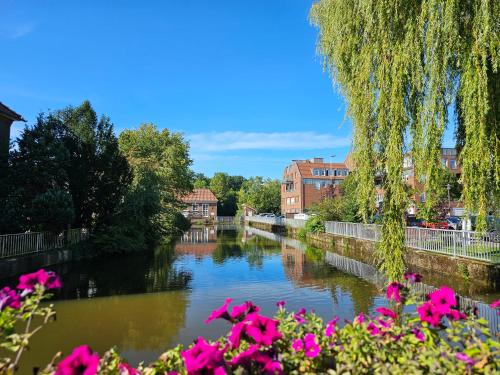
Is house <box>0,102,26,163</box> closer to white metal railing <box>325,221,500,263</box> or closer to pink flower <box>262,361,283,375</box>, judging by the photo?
white metal railing <box>325,221,500,263</box>

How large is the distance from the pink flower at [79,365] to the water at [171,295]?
16.8ft

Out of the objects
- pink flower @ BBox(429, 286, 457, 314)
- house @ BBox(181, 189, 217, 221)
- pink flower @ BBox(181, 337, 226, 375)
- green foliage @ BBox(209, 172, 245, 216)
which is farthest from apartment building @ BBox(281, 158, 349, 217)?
pink flower @ BBox(181, 337, 226, 375)

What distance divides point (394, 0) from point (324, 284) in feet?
31.2

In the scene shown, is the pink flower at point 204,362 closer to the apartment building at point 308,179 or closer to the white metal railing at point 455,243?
the white metal railing at point 455,243

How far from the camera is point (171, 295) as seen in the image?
40.2 feet

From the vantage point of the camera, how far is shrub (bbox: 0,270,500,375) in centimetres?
234

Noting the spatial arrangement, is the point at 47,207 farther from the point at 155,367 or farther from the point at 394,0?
the point at 155,367

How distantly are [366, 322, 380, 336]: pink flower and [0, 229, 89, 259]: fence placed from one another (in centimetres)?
1451

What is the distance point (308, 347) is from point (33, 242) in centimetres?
1636

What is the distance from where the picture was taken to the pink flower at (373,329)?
3.07m

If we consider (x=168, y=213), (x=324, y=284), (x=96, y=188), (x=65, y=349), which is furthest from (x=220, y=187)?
(x=65, y=349)

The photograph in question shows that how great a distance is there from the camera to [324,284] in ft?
46.6

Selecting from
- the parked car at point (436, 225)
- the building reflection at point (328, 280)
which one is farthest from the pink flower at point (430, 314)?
the parked car at point (436, 225)

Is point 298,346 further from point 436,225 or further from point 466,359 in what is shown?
point 436,225
